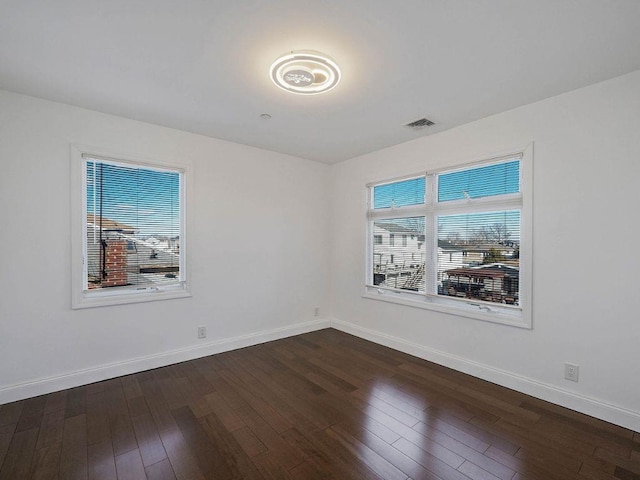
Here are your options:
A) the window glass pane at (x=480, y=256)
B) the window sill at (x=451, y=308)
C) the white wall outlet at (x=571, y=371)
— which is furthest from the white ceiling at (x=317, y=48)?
the white wall outlet at (x=571, y=371)

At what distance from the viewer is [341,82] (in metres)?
2.37

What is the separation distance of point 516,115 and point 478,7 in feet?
5.02

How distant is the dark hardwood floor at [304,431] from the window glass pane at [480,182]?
1.89 meters

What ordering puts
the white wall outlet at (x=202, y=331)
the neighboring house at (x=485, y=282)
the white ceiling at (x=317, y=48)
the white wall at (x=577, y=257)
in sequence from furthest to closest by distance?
the white wall outlet at (x=202, y=331)
the neighboring house at (x=485, y=282)
the white wall at (x=577, y=257)
the white ceiling at (x=317, y=48)

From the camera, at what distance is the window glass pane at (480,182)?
9.65 feet

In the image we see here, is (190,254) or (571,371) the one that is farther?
(190,254)

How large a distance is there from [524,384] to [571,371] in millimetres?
395

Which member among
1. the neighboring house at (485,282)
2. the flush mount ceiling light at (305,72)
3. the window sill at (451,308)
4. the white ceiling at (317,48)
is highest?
the white ceiling at (317,48)

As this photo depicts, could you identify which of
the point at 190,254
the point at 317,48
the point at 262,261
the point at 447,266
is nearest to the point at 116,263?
the point at 190,254

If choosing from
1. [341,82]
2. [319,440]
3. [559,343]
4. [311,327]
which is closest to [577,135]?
[559,343]

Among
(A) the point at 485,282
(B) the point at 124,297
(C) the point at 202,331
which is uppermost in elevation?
(A) the point at 485,282

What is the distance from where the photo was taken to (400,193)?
3.96 metres

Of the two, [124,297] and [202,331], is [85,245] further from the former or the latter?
[202,331]

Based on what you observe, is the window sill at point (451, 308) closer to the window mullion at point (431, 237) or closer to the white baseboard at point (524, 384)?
the window mullion at point (431, 237)
